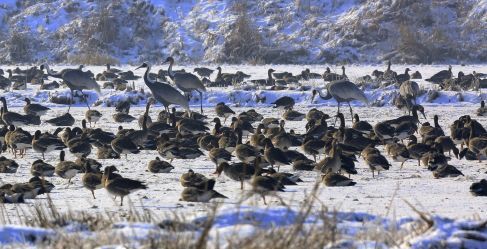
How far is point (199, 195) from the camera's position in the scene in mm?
12164

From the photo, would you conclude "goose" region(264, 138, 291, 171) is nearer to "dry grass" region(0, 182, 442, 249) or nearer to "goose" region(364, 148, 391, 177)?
"goose" region(364, 148, 391, 177)

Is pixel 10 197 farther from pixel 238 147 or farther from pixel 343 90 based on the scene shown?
pixel 343 90

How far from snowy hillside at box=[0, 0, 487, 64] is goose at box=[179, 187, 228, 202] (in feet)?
114

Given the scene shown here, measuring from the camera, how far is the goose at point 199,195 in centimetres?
1214

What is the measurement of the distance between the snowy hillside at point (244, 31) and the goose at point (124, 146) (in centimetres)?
2944

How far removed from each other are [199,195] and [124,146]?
5805 mm

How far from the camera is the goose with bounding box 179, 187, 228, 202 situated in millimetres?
12144

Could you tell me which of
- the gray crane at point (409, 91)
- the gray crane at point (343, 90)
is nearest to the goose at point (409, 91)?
the gray crane at point (409, 91)

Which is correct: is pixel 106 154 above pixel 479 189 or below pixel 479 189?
below

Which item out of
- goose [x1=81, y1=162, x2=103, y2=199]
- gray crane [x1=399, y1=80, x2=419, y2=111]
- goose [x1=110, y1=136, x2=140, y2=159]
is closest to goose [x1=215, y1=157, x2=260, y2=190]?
goose [x1=81, y1=162, x2=103, y2=199]

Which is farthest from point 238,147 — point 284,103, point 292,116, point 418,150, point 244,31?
point 244,31

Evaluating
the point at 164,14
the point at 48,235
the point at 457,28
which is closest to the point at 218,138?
the point at 48,235

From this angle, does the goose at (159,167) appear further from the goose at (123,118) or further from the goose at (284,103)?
the goose at (284,103)

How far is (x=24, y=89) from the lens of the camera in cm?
3362
